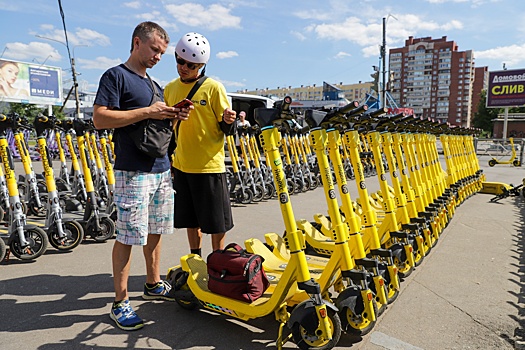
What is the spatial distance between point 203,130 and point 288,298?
62.2 inches

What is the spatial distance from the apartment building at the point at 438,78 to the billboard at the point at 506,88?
6915 cm

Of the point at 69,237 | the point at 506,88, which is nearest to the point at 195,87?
the point at 69,237

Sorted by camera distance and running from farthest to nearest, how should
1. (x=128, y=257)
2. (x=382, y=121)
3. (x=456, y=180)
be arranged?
(x=456, y=180), (x=382, y=121), (x=128, y=257)

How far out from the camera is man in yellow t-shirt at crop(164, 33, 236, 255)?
3307mm

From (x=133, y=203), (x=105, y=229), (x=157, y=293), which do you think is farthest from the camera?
(x=105, y=229)

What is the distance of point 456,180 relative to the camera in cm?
842

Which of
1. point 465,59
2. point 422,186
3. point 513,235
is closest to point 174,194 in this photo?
point 422,186

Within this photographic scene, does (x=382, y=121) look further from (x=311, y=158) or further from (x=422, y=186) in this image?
(x=311, y=158)

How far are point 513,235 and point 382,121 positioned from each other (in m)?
3.76

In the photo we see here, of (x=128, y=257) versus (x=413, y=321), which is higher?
(x=128, y=257)

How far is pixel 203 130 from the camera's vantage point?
3.35 metres

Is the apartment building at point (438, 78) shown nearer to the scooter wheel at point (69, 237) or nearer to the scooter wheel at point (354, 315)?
the scooter wheel at point (69, 237)

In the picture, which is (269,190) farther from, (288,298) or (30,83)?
(30,83)

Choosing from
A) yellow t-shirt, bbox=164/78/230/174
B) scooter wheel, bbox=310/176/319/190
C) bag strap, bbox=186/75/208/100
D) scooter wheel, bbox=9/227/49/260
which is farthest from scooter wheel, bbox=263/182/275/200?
bag strap, bbox=186/75/208/100
